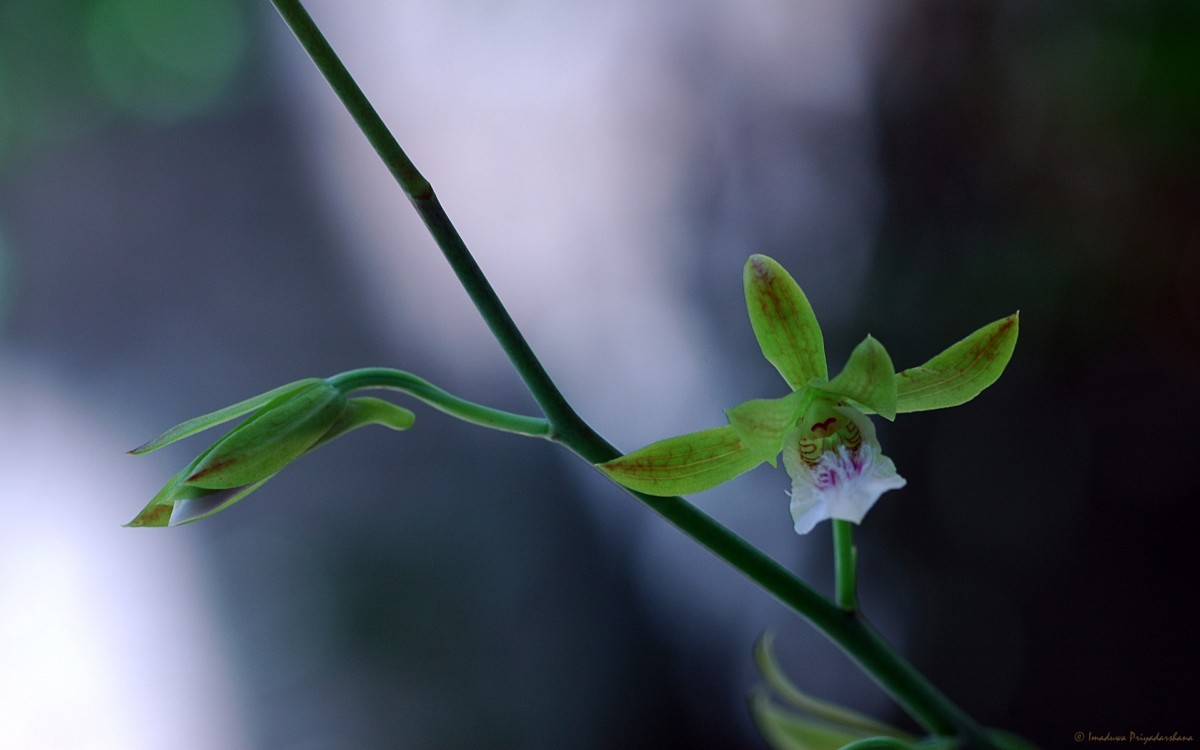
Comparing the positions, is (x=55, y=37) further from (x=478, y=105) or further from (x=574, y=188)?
(x=574, y=188)

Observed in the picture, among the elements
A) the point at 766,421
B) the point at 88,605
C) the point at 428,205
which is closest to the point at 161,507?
the point at 428,205

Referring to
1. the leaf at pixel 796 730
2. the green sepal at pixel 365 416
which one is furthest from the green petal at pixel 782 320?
the leaf at pixel 796 730

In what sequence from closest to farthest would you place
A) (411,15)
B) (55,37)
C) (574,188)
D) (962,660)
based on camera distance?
(55,37)
(411,15)
(574,188)
(962,660)

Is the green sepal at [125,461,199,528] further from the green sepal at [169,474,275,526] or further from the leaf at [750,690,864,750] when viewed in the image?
the leaf at [750,690,864,750]

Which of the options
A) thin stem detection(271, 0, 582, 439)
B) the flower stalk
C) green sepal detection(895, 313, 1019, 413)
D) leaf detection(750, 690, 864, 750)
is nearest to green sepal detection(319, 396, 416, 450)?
the flower stalk

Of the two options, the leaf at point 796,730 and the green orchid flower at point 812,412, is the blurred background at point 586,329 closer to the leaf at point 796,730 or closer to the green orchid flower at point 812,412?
the leaf at point 796,730

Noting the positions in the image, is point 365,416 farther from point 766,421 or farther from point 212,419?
point 766,421

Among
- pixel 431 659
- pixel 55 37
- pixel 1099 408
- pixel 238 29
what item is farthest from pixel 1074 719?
pixel 55 37
